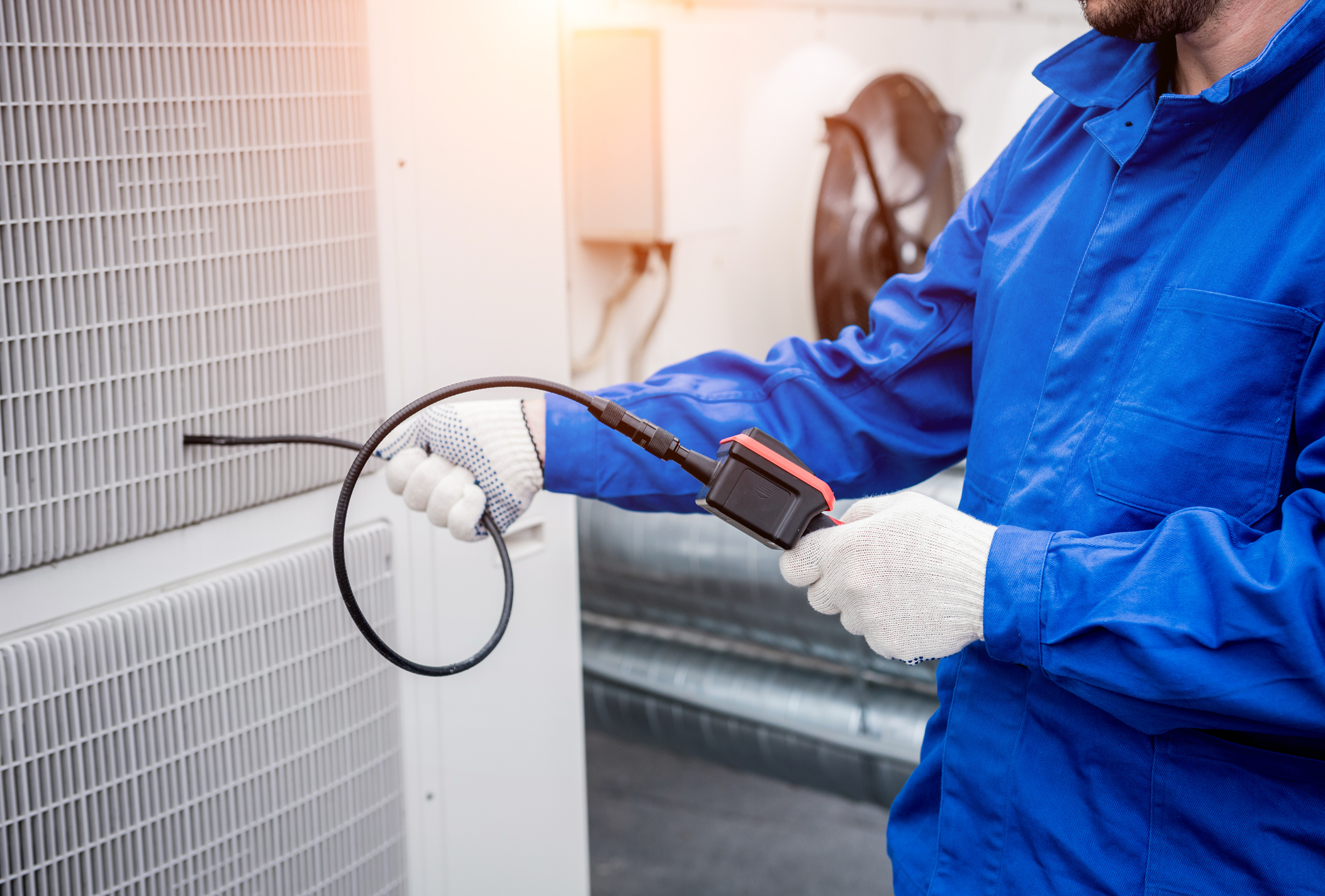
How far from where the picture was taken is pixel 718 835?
253cm

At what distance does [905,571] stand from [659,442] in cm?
23

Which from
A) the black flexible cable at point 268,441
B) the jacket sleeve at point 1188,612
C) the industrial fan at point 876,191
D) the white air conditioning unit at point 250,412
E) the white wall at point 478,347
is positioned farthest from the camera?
the industrial fan at point 876,191

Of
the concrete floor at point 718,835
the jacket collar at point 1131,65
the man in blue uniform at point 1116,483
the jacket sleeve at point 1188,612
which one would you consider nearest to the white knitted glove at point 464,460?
the man in blue uniform at point 1116,483

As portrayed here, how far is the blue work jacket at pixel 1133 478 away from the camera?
2.55 feet

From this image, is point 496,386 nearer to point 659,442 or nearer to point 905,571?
point 659,442

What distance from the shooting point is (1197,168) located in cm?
89

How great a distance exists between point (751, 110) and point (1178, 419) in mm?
1861

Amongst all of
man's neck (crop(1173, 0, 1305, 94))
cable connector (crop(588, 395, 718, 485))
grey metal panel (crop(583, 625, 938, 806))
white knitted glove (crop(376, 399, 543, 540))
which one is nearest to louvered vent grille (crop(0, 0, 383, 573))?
white knitted glove (crop(376, 399, 543, 540))

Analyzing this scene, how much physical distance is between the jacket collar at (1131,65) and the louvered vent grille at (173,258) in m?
0.72

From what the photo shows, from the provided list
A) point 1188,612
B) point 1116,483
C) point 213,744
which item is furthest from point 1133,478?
point 213,744

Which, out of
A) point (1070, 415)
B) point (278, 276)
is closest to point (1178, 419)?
point (1070, 415)

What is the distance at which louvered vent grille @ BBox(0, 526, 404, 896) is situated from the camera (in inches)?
39.4

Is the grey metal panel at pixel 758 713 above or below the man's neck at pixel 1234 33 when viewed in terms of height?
below

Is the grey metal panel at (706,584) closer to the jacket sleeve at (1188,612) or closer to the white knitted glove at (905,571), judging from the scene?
the white knitted glove at (905,571)
